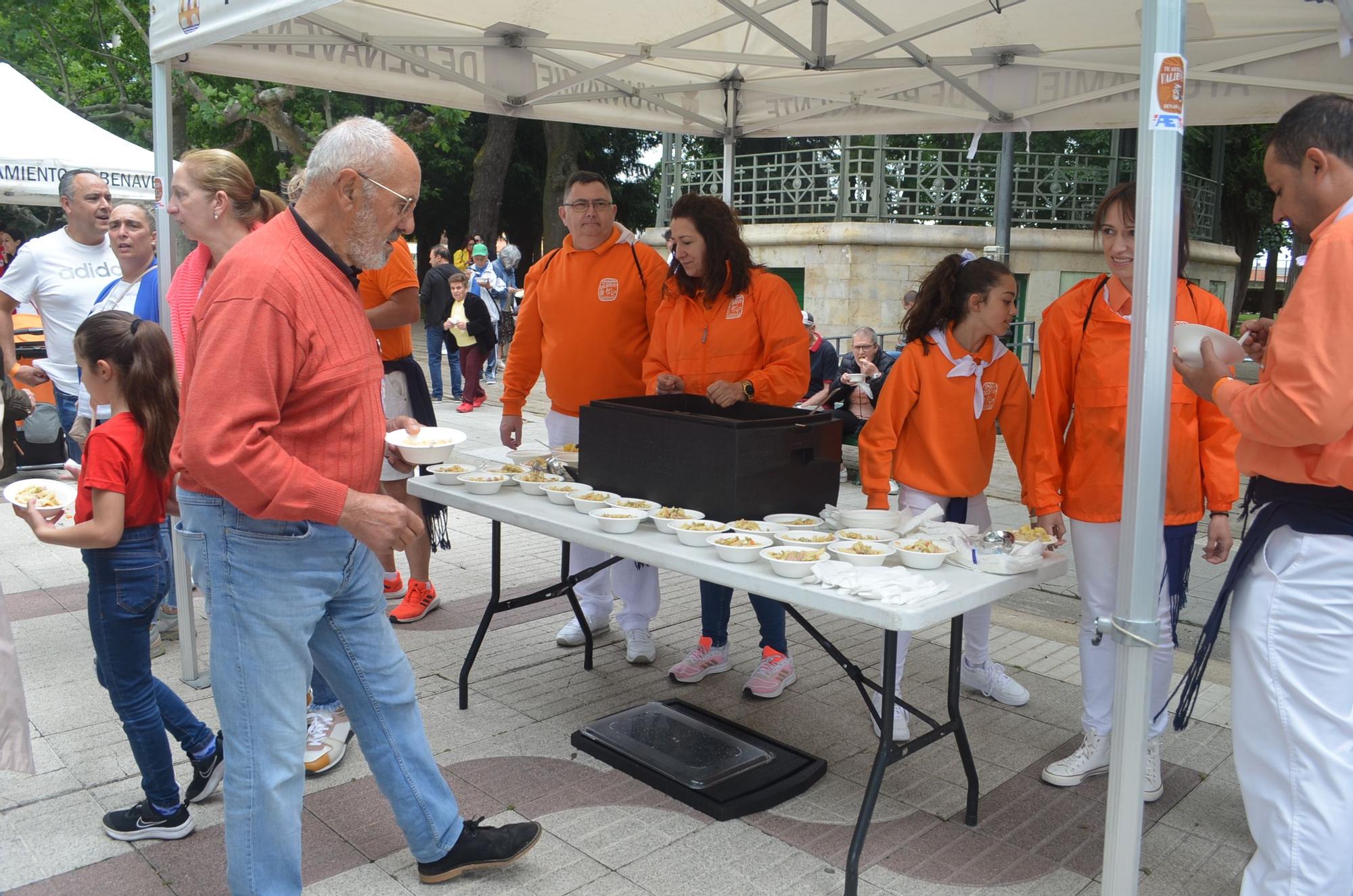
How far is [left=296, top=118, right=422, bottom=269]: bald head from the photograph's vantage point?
89.4 inches

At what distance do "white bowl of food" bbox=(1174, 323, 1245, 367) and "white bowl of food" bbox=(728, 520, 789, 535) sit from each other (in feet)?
4.11

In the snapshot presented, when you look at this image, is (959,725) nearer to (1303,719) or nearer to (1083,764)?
(1083,764)

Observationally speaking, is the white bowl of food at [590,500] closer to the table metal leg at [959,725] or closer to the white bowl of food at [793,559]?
the white bowl of food at [793,559]

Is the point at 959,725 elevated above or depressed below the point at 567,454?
below

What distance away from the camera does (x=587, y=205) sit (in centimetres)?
437

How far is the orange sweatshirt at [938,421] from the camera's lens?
3604mm

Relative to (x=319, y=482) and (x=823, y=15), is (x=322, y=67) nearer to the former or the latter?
(x=823, y=15)

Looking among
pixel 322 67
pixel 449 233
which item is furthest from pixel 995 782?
pixel 449 233

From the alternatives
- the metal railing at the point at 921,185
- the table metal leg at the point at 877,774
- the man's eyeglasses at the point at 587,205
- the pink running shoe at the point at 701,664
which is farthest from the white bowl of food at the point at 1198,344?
the metal railing at the point at 921,185

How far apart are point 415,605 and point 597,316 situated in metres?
1.79

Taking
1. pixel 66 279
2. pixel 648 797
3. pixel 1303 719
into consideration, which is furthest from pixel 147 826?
pixel 66 279

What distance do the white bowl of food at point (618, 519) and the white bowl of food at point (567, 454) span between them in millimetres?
952

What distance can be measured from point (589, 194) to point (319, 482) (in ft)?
8.38

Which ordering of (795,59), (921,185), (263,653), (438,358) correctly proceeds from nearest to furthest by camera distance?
(263,653) < (795,59) < (438,358) < (921,185)
